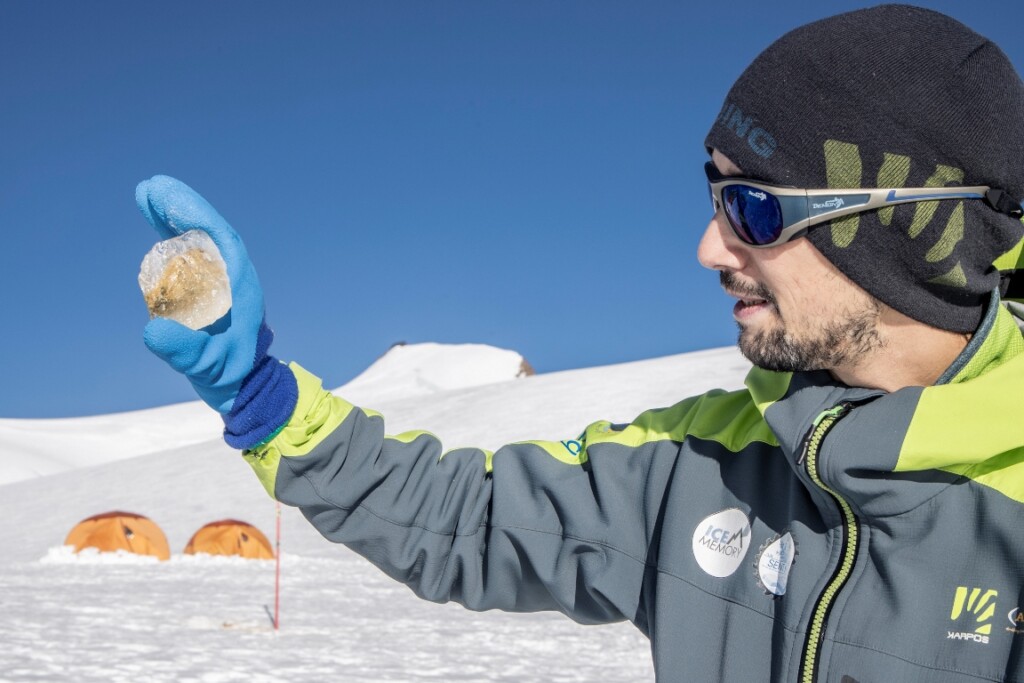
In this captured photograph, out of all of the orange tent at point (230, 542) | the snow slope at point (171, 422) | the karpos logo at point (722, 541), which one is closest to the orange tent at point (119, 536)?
the orange tent at point (230, 542)

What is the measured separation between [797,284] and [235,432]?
0.99 metres

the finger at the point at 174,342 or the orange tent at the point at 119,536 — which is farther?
the orange tent at the point at 119,536

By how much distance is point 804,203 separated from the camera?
1.65m

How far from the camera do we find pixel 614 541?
67.9 inches

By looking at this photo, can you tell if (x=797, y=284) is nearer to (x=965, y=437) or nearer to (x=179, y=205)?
(x=965, y=437)

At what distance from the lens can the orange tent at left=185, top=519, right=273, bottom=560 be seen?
1222 centimetres

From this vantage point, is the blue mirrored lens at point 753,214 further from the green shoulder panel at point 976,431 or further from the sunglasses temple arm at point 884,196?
the green shoulder panel at point 976,431

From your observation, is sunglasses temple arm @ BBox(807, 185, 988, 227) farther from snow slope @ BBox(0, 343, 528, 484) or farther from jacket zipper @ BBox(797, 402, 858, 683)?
snow slope @ BBox(0, 343, 528, 484)

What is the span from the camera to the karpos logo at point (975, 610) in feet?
4.39

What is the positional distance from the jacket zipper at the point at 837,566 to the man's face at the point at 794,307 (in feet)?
0.53

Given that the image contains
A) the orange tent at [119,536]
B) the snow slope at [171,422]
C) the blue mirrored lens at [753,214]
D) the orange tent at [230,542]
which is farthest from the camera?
the snow slope at [171,422]

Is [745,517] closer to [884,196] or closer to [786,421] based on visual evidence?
[786,421]

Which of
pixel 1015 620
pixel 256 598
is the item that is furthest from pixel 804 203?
pixel 256 598

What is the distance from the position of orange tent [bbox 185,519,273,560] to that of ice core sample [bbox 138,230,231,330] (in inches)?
442
